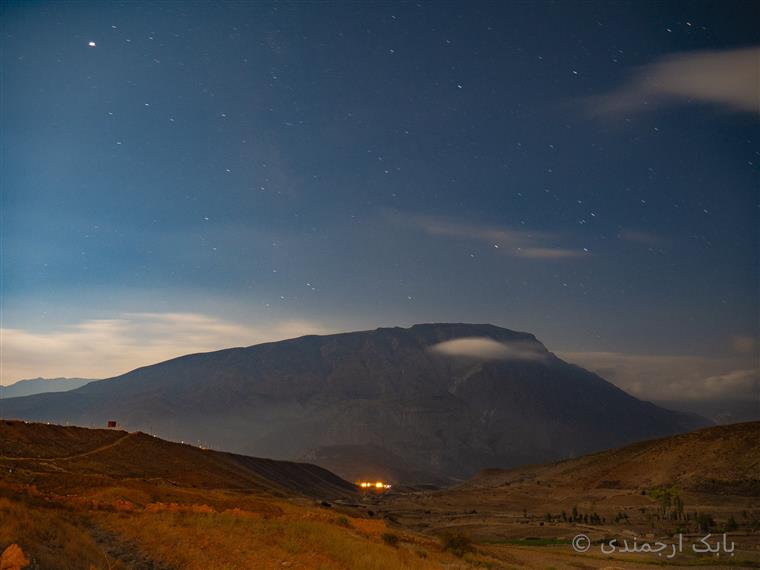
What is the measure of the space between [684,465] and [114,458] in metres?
84.0

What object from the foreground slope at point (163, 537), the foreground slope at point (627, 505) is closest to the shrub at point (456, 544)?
the foreground slope at point (163, 537)

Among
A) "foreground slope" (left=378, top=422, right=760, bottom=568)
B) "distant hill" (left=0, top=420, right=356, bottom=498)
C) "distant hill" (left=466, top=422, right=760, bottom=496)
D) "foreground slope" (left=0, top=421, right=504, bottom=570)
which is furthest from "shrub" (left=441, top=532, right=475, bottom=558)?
"distant hill" (left=466, top=422, right=760, bottom=496)

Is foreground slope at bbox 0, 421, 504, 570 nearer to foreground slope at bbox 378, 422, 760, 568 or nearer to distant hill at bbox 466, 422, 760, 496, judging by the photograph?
foreground slope at bbox 378, 422, 760, 568

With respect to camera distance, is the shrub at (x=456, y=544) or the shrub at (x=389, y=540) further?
the shrub at (x=456, y=544)

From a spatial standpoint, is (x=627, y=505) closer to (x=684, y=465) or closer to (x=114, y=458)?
(x=684, y=465)

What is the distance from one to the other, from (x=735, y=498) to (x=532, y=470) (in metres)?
84.1

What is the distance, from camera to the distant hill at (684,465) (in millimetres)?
85625

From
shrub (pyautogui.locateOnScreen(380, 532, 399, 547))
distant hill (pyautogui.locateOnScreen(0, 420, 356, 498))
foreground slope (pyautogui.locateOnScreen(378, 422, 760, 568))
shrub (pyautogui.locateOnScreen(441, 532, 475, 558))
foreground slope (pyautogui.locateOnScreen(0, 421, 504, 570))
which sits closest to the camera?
foreground slope (pyautogui.locateOnScreen(0, 421, 504, 570))

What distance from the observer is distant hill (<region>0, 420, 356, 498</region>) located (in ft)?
185

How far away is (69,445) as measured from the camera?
70.9m

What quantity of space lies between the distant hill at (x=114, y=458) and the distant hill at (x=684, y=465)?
58.3m

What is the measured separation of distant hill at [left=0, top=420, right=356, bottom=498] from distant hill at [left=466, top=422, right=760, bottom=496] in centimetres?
5832

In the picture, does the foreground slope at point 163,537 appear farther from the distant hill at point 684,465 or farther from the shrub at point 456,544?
the distant hill at point 684,465

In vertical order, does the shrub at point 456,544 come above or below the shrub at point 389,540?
below
